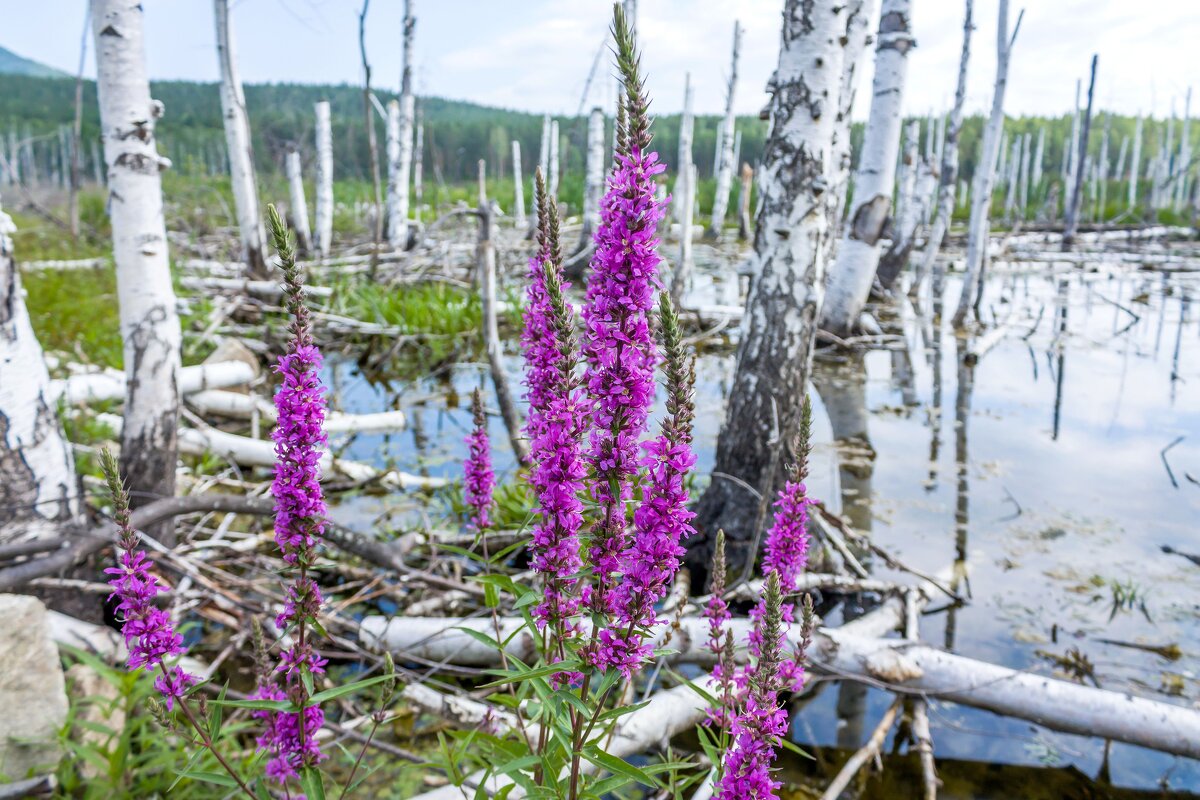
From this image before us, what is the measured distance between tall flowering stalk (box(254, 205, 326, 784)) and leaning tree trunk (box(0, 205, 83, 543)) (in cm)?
275

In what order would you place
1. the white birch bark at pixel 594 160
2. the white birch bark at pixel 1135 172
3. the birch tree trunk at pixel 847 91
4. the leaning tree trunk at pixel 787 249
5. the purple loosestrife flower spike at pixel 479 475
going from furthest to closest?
the white birch bark at pixel 1135 172
the white birch bark at pixel 594 160
the birch tree trunk at pixel 847 91
the leaning tree trunk at pixel 787 249
the purple loosestrife flower spike at pixel 479 475

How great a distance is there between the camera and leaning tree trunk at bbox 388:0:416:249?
52.5ft

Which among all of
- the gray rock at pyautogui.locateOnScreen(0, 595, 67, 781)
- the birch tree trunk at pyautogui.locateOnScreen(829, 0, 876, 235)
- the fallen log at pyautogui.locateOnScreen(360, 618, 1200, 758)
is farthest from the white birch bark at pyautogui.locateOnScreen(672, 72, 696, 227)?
the gray rock at pyautogui.locateOnScreen(0, 595, 67, 781)

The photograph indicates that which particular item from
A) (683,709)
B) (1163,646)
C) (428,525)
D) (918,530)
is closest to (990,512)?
(918,530)

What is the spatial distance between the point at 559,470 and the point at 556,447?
6 centimetres

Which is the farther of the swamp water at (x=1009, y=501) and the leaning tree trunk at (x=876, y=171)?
the leaning tree trunk at (x=876, y=171)

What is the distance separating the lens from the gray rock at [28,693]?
281cm

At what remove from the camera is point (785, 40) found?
4.80m

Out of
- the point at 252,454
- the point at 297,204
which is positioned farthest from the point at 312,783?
the point at 297,204

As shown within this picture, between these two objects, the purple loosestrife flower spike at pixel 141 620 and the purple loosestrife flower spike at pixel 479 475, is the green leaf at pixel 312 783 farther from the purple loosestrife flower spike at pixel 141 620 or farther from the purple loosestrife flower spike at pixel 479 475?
the purple loosestrife flower spike at pixel 479 475

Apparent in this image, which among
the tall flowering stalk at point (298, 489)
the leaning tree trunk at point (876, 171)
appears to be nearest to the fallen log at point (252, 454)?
the tall flowering stalk at point (298, 489)

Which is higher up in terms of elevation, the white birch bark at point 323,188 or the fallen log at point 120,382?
the white birch bark at point 323,188

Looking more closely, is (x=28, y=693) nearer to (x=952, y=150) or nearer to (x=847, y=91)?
(x=847, y=91)

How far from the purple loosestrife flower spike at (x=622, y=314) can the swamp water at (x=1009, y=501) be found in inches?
101
